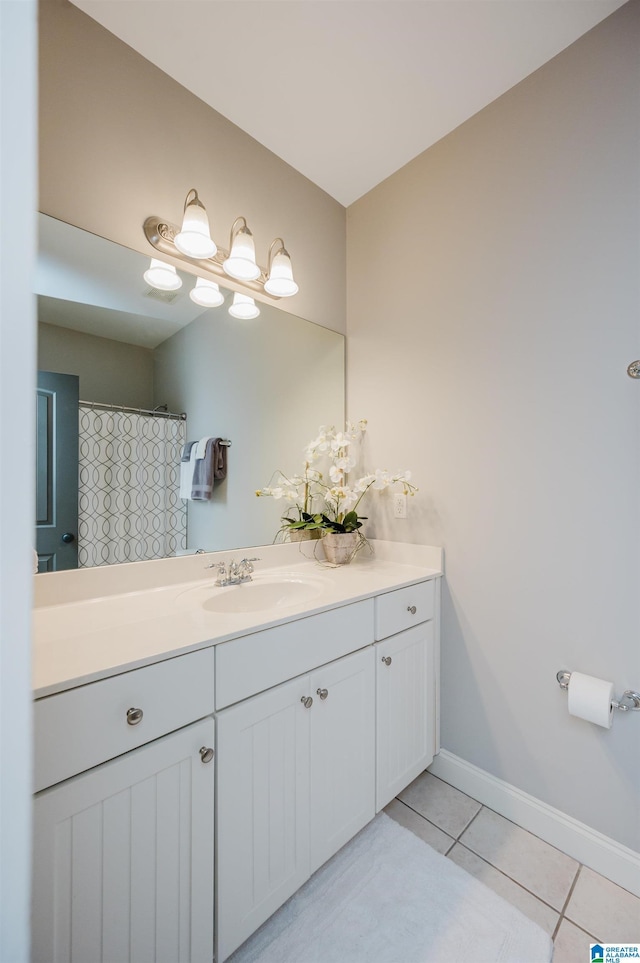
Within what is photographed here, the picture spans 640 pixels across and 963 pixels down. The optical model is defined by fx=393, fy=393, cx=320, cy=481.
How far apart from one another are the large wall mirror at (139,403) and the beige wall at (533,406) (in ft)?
1.98

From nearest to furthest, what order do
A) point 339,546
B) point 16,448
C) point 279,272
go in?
point 16,448 → point 279,272 → point 339,546

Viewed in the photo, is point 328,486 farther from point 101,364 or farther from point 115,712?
point 115,712

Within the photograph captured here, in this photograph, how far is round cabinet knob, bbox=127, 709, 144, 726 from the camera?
73 cm

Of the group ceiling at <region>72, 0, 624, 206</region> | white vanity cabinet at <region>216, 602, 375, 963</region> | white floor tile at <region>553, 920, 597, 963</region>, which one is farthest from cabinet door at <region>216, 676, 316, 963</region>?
ceiling at <region>72, 0, 624, 206</region>

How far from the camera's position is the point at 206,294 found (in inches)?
56.2

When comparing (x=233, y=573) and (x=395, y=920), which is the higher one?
(x=233, y=573)

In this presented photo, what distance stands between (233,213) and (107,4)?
58 centimetres

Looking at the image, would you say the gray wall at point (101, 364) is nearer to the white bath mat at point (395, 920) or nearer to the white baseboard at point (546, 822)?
the white bath mat at point (395, 920)

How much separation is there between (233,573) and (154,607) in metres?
0.31

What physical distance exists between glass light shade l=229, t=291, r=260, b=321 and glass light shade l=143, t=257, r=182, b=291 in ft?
0.73

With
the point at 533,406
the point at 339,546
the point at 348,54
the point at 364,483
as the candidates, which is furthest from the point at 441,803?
the point at 348,54

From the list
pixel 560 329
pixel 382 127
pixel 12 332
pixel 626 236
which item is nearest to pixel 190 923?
Result: pixel 12 332

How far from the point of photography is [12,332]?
29 centimetres

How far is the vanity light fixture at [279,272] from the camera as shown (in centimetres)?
153
